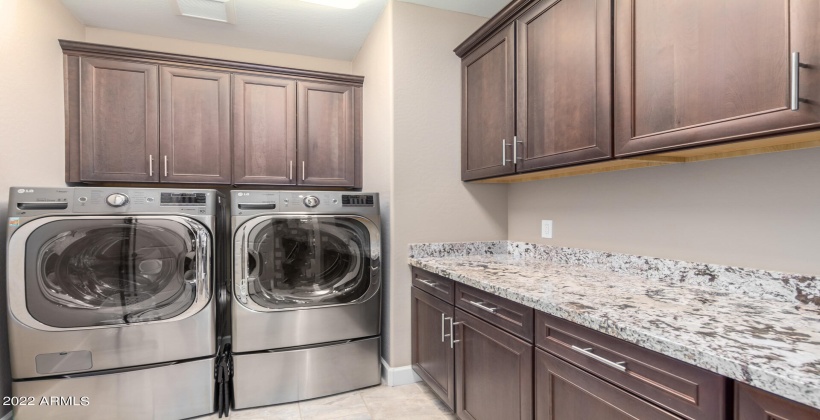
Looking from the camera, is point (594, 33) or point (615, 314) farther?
point (594, 33)

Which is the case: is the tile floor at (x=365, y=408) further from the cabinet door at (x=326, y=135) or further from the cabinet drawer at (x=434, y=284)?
the cabinet door at (x=326, y=135)

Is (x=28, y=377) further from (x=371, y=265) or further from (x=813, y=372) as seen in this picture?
(x=813, y=372)

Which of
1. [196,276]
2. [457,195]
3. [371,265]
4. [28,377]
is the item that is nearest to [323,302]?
[371,265]

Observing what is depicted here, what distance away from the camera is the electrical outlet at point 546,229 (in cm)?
227

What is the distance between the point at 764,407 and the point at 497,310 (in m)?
0.90

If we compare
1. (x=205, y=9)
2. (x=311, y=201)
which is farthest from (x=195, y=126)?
(x=311, y=201)

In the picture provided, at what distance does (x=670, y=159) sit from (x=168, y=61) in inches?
120

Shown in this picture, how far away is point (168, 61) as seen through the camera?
2520 mm

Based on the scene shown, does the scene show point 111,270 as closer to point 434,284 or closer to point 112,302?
point 112,302

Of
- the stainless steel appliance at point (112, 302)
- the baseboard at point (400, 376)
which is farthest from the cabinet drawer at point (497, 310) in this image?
the stainless steel appliance at point (112, 302)

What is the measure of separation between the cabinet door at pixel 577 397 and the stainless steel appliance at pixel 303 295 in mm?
1323

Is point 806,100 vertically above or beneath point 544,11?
beneath

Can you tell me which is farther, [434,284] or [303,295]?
[303,295]

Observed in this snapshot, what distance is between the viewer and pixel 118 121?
243 cm
